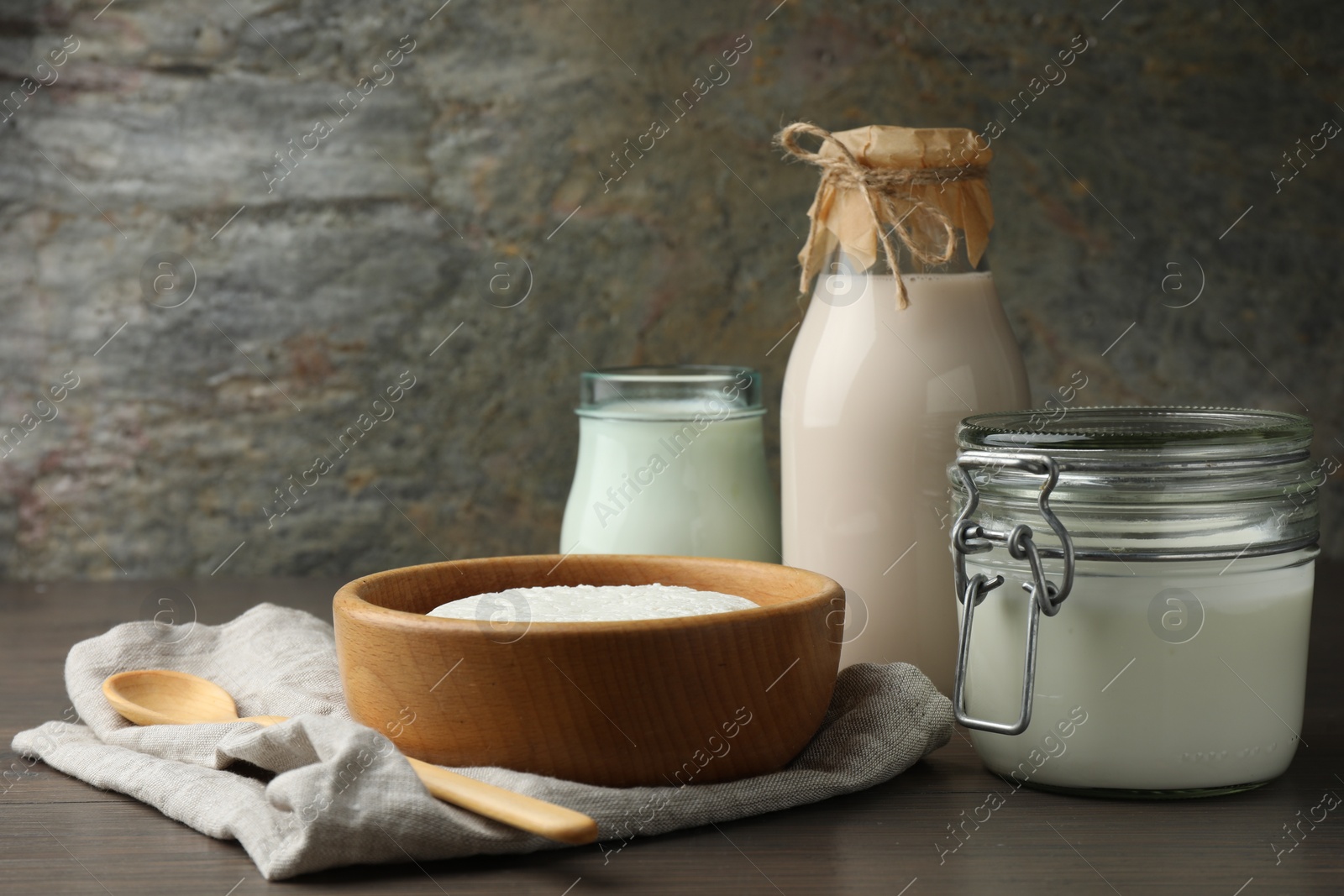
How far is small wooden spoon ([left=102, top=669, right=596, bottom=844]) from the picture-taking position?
20.9 inches

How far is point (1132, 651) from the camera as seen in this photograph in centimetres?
62

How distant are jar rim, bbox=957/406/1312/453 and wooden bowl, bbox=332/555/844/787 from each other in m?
0.12

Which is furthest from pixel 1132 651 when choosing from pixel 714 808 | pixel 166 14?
pixel 166 14

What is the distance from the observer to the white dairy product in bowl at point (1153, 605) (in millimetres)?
618

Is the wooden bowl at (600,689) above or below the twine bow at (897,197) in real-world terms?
below

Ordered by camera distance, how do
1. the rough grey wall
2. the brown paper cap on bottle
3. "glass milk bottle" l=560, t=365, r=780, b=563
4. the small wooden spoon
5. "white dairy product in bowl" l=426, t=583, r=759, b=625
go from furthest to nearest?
the rough grey wall → "glass milk bottle" l=560, t=365, r=780, b=563 → the brown paper cap on bottle → "white dairy product in bowl" l=426, t=583, r=759, b=625 → the small wooden spoon

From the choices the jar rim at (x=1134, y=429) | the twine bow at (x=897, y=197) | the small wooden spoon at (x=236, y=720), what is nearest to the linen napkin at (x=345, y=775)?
the small wooden spoon at (x=236, y=720)

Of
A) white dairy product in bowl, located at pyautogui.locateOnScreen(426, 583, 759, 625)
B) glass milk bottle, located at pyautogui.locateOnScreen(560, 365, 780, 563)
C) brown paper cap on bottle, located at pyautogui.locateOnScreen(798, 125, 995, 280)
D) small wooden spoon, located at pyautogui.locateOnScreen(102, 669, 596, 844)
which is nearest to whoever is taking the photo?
small wooden spoon, located at pyautogui.locateOnScreen(102, 669, 596, 844)

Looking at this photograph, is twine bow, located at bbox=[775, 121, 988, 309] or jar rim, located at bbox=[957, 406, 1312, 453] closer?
jar rim, located at bbox=[957, 406, 1312, 453]

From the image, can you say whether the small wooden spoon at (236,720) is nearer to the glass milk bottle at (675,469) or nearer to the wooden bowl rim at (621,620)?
the wooden bowl rim at (621,620)

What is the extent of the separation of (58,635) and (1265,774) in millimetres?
889

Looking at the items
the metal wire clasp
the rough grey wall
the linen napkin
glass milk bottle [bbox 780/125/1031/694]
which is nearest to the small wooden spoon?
the linen napkin

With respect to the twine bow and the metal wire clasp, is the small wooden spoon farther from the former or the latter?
the twine bow

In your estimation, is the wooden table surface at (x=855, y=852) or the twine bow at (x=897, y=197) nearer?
the wooden table surface at (x=855, y=852)
